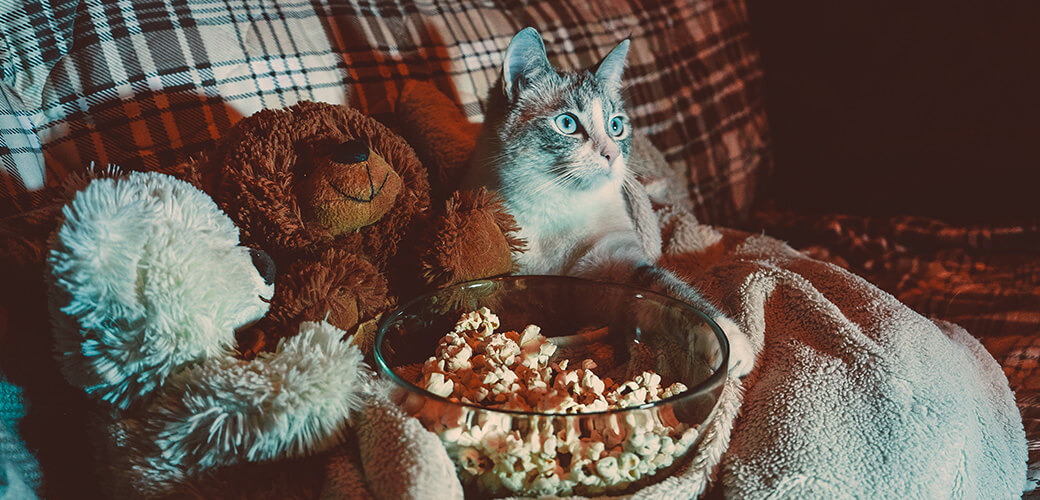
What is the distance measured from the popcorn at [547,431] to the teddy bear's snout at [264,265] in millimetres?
164

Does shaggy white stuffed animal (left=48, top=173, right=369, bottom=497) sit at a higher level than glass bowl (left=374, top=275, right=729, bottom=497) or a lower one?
higher

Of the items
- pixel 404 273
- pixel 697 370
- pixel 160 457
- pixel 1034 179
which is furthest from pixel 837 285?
pixel 160 457

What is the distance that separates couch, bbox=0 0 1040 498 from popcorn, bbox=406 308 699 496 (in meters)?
0.37

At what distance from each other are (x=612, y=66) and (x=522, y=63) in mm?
172

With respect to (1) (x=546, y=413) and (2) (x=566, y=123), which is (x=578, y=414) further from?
(2) (x=566, y=123)

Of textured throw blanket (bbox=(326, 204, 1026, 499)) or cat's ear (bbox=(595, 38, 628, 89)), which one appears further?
cat's ear (bbox=(595, 38, 628, 89))

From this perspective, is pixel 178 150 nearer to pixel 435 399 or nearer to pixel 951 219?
pixel 435 399

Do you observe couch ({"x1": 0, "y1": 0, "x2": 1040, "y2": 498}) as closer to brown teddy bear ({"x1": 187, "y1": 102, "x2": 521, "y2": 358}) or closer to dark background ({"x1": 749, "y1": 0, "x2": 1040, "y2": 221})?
dark background ({"x1": 749, "y1": 0, "x2": 1040, "y2": 221})

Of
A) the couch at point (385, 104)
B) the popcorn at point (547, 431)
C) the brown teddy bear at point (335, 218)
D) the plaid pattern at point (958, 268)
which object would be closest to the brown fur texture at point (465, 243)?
the brown teddy bear at point (335, 218)

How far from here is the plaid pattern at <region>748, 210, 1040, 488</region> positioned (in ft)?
3.21

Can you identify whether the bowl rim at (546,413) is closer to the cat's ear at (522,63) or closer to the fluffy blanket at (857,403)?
the fluffy blanket at (857,403)

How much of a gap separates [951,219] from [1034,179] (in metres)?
0.16

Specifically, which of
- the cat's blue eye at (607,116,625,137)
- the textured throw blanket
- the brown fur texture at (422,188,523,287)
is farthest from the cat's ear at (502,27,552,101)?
the textured throw blanket

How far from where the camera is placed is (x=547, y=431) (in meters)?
0.49
